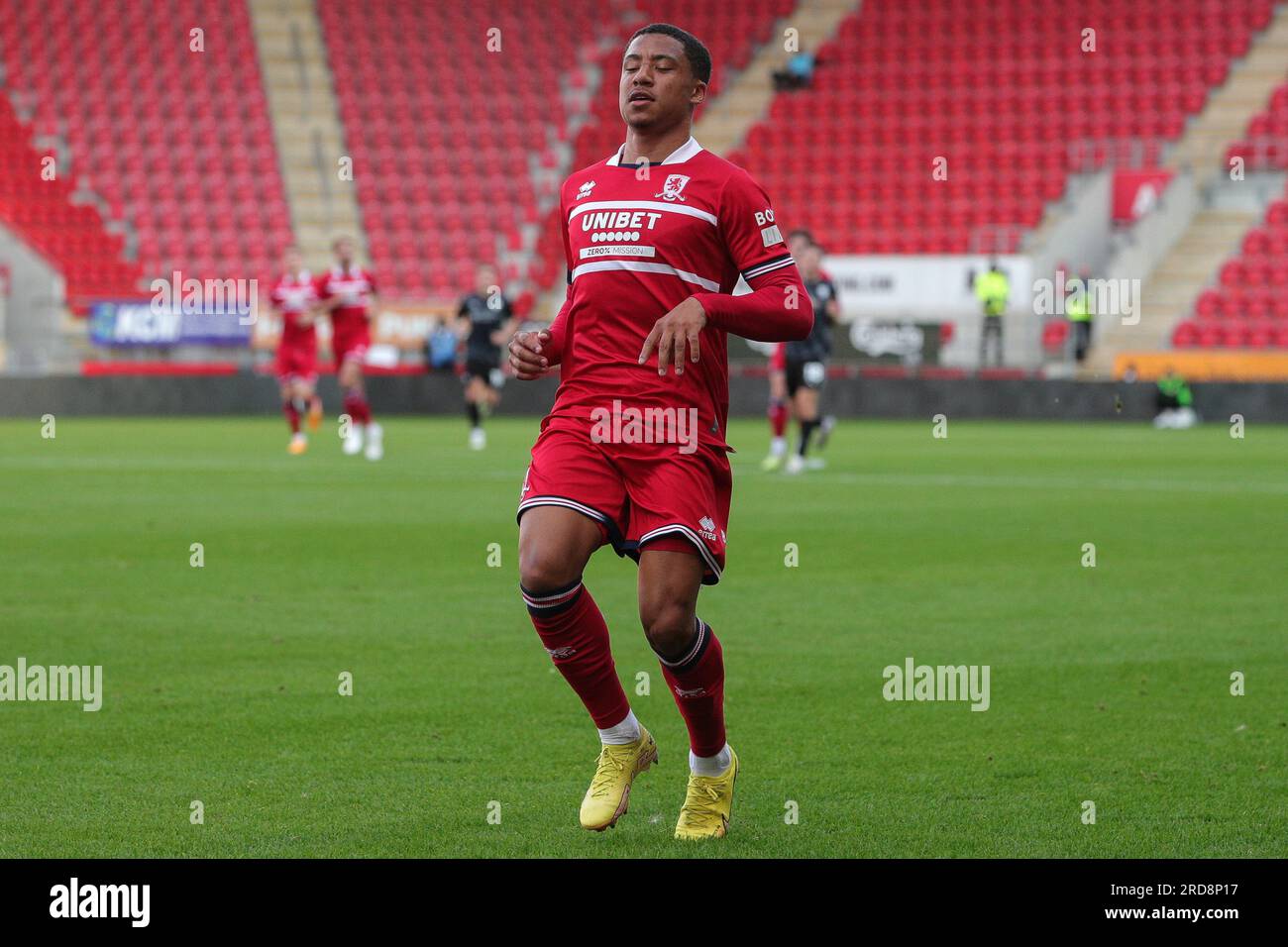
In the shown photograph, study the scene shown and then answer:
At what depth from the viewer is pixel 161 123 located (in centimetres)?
3881

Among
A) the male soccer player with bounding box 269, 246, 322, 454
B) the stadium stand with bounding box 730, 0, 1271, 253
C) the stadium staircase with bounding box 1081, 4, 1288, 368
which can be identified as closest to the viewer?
the male soccer player with bounding box 269, 246, 322, 454

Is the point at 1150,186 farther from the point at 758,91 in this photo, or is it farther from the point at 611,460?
the point at 611,460

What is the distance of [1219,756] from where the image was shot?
624cm

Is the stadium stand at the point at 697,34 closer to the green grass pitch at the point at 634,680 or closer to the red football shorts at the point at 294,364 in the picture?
the red football shorts at the point at 294,364

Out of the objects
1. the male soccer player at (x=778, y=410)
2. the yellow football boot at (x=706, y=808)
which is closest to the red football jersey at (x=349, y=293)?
the male soccer player at (x=778, y=410)

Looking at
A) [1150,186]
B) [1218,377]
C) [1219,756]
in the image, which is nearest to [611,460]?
[1219,756]

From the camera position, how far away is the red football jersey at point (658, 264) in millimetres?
5309

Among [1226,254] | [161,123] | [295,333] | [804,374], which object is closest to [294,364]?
[295,333]

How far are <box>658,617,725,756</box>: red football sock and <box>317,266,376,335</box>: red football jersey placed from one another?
56.9 ft

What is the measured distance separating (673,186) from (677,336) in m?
0.56

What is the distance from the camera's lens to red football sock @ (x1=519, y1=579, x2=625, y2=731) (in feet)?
17.2

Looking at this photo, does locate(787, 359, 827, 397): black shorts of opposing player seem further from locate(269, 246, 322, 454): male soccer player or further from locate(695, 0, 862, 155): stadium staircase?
locate(695, 0, 862, 155): stadium staircase

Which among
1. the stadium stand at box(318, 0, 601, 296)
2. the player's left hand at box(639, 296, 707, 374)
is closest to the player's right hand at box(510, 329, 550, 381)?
the player's left hand at box(639, 296, 707, 374)

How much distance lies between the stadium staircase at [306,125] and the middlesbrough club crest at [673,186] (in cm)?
3175
